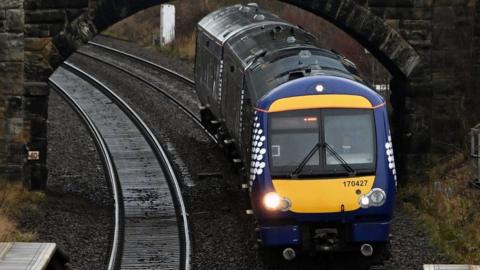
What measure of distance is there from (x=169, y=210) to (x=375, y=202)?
5.98 meters

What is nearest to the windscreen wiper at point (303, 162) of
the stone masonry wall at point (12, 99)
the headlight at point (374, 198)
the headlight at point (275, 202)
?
the headlight at point (275, 202)

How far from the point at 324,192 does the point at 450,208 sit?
491 cm

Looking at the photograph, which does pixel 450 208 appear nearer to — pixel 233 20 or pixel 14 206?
pixel 233 20

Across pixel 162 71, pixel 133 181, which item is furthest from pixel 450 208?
pixel 162 71

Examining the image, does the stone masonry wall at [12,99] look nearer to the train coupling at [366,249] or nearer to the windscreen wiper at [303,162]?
the windscreen wiper at [303,162]

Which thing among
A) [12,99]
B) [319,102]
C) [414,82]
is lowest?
[319,102]

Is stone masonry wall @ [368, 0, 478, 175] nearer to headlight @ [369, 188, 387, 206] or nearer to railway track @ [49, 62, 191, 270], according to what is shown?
railway track @ [49, 62, 191, 270]

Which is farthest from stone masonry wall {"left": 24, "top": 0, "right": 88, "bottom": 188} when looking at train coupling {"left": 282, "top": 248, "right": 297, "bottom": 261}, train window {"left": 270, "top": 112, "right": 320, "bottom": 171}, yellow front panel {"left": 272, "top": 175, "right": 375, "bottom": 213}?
train coupling {"left": 282, "top": 248, "right": 297, "bottom": 261}

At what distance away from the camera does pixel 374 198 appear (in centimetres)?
1334

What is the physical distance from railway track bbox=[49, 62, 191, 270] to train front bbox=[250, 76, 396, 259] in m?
2.49

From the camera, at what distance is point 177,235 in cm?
1692

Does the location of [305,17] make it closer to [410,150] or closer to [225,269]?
[410,150]

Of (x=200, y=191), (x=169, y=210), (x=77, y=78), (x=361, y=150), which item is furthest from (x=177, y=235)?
(x=77, y=78)

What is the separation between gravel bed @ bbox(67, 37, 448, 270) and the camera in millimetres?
14953
